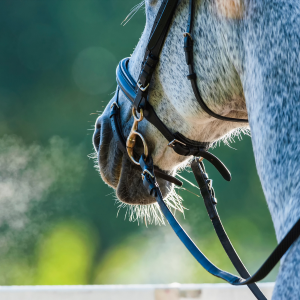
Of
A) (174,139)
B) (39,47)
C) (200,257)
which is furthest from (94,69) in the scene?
(200,257)

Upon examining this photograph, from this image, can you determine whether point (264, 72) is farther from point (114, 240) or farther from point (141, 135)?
point (114, 240)

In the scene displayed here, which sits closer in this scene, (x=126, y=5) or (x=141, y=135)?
(x=141, y=135)

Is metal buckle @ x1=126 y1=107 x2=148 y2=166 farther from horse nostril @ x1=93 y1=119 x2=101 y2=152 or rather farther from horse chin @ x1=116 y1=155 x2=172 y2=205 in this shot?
horse nostril @ x1=93 y1=119 x2=101 y2=152

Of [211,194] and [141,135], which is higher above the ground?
[141,135]

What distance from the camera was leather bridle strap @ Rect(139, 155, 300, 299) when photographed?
63cm

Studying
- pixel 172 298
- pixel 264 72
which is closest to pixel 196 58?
pixel 264 72

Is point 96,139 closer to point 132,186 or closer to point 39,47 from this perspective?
point 132,186

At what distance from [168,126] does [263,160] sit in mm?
411

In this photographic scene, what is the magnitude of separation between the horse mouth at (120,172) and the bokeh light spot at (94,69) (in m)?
5.53

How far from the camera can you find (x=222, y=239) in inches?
46.9

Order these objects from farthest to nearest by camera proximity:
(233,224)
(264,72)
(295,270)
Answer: (233,224)
(264,72)
(295,270)

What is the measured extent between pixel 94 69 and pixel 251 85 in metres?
6.49

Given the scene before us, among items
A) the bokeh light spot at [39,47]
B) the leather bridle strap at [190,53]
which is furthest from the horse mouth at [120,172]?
the bokeh light spot at [39,47]

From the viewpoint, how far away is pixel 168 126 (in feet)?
3.65
